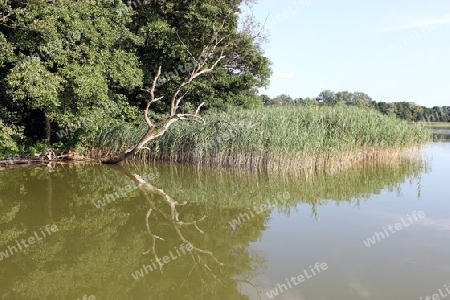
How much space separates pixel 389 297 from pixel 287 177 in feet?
21.1

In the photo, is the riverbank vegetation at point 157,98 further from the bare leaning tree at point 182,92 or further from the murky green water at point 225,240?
the murky green water at point 225,240

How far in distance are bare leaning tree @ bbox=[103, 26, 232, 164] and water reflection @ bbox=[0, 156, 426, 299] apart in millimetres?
1653

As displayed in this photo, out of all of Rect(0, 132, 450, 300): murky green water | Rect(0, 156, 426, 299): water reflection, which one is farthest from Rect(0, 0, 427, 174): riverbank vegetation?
Rect(0, 132, 450, 300): murky green water

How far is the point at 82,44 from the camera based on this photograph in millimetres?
11953

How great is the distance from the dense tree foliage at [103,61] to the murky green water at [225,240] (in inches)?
112

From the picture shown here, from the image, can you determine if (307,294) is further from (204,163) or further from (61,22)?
(61,22)

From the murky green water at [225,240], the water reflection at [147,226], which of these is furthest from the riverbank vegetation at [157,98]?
the murky green water at [225,240]

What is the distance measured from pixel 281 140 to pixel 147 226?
5.40m

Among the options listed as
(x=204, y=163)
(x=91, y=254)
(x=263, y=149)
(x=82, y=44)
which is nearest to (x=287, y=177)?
(x=263, y=149)

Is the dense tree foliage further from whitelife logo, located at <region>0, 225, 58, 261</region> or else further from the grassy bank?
whitelife logo, located at <region>0, 225, 58, 261</region>

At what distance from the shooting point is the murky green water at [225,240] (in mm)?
3836

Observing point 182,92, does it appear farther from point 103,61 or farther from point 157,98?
point 103,61

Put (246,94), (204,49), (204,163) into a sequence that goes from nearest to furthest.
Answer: (204,163) < (204,49) < (246,94)

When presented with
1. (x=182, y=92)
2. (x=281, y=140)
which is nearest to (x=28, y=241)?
(x=281, y=140)
